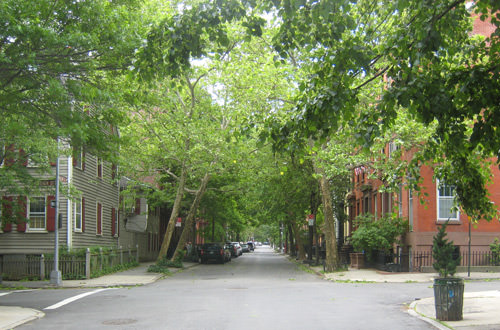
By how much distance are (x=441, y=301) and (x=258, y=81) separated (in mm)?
15151

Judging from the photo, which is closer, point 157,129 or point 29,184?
point 29,184

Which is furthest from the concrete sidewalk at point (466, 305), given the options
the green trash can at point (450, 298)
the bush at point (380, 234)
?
the bush at point (380, 234)

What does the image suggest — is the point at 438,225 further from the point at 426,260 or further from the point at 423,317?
the point at 423,317

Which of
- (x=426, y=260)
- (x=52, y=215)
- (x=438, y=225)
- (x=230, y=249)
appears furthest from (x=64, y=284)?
(x=230, y=249)

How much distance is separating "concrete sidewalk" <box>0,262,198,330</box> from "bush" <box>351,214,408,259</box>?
983 cm

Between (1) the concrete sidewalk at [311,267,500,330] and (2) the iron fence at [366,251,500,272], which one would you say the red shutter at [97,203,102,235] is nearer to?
(1) the concrete sidewalk at [311,267,500,330]

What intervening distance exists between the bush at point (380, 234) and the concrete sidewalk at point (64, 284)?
32.2 feet

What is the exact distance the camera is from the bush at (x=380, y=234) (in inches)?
1038

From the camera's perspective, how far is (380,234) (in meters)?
26.7

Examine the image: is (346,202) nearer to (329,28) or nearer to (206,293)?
(206,293)

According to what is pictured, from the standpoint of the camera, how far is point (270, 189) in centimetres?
3450

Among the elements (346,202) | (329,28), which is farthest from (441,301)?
(346,202)

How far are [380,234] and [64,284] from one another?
48.3ft

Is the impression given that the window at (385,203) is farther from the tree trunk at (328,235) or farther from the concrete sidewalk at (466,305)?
the concrete sidewalk at (466,305)
